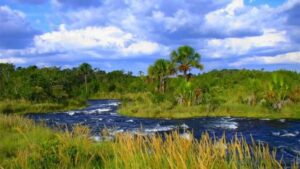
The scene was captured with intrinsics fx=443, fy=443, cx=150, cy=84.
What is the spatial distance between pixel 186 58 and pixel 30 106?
2401cm

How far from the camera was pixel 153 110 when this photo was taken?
154 feet

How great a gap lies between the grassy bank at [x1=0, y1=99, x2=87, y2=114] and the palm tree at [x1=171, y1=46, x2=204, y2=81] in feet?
63.7

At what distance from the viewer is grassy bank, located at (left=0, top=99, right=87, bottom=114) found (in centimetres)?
6152

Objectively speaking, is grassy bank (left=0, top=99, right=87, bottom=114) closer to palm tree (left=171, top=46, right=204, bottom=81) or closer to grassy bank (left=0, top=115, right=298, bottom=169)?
palm tree (left=171, top=46, right=204, bottom=81)

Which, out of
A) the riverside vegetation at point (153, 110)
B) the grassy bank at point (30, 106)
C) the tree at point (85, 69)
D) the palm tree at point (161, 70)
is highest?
the tree at point (85, 69)

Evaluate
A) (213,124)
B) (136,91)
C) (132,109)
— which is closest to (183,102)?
(132,109)

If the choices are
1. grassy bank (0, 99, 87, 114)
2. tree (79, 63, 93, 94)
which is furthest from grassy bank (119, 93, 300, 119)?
tree (79, 63, 93, 94)

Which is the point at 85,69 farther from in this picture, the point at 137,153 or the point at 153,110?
the point at 137,153

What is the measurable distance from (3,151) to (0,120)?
28.9 feet

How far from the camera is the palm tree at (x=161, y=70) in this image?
63.1m

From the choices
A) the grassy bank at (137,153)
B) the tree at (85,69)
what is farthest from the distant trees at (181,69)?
the tree at (85,69)

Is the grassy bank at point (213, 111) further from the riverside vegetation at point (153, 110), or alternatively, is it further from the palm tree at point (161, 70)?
the palm tree at point (161, 70)


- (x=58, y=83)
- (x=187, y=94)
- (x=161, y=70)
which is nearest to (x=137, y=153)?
(x=187, y=94)

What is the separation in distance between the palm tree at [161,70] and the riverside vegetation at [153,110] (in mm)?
145
